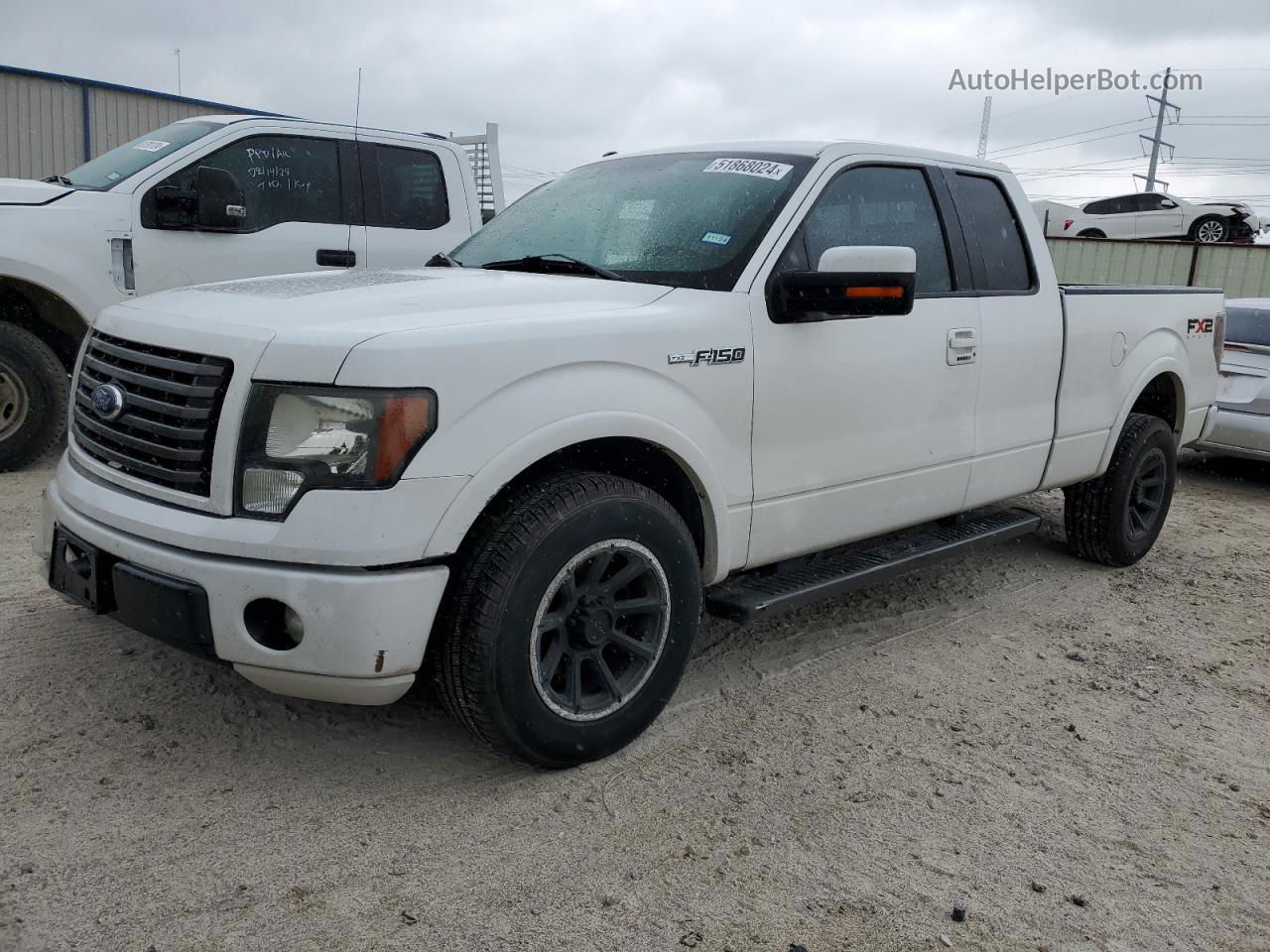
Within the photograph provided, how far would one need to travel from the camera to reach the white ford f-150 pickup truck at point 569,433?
8.68 ft

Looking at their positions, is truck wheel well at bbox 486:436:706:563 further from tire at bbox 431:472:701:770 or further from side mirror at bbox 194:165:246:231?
side mirror at bbox 194:165:246:231

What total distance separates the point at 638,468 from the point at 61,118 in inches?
696

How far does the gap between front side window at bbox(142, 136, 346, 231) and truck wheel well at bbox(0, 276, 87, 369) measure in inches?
37.4

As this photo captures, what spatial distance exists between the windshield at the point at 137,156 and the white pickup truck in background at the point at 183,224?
1 centimetres

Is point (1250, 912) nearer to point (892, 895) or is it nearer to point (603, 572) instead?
point (892, 895)

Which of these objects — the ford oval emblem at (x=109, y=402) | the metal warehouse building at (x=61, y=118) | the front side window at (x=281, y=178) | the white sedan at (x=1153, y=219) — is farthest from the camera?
the white sedan at (x=1153, y=219)

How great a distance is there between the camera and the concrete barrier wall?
18156 mm

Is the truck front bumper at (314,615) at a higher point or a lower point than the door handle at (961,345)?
lower

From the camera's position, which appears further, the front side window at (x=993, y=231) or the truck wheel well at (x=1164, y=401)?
the truck wheel well at (x=1164, y=401)

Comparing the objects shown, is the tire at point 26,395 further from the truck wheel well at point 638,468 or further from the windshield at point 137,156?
the truck wheel well at point 638,468

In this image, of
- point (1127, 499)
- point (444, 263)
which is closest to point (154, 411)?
point (444, 263)

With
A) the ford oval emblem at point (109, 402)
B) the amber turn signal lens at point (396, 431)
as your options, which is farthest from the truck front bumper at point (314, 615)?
the ford oval emblem at point (109, 402)

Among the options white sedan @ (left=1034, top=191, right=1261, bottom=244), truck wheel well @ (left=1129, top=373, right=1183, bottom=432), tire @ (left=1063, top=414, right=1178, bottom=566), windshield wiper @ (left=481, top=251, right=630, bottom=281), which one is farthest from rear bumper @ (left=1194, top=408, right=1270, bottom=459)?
white sedan @ (left=1034, top=191, right=1261, bottom=244)

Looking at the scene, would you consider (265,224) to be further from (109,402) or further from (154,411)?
(154,411)
